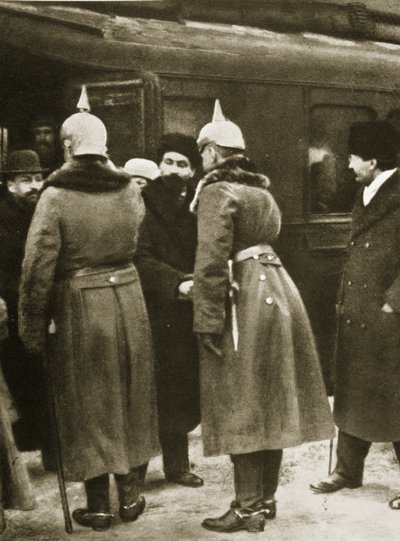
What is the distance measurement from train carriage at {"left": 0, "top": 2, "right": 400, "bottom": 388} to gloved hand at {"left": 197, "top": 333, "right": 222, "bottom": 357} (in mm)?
1519

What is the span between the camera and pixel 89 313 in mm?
3738

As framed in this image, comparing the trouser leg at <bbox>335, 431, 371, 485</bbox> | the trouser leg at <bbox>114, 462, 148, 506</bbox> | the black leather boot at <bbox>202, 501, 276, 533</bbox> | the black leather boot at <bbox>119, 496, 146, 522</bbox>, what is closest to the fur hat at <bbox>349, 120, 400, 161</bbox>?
the trouser leg at <bbox>335, 431, 371, 485</bbox>

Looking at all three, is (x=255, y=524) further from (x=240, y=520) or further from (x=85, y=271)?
(x=85, y=271)

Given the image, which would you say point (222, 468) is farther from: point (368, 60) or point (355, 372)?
A: point (368, 60)

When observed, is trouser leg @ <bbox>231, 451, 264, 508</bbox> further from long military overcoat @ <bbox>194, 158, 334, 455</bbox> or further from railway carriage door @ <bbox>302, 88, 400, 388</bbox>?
railway carriage door @ <bbox>302, 88, 400, 388</bbox>

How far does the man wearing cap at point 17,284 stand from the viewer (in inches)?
178

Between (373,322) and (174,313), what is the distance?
42.6 inches

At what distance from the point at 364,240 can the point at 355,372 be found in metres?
0.71

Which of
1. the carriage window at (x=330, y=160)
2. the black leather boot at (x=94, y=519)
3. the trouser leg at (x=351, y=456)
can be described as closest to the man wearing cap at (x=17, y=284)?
the black leather boot at (x=94, y=519)

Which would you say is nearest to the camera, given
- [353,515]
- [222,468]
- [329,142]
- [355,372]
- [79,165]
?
[79,165]

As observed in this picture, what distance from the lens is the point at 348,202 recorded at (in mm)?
6113

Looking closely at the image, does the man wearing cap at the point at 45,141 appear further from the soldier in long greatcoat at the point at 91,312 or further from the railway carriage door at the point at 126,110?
the soldier in long greatcoat at the point at 91,312

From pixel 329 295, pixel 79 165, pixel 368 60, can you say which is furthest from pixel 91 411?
pixel 368 60

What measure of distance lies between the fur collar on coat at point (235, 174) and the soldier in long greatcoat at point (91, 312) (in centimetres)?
40
